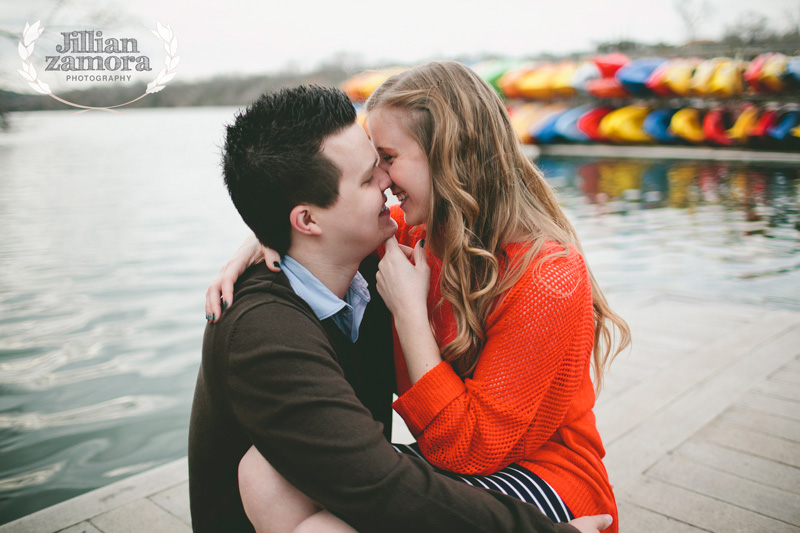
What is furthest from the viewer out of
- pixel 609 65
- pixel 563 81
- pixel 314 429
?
pixel 563 81

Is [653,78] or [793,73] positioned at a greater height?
[793,73]

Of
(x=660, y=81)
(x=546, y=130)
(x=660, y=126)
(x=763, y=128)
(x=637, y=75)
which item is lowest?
(x=546, y=130)

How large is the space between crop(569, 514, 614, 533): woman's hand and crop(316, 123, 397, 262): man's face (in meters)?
0.90

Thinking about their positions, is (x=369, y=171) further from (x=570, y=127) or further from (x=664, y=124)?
(x=570, y=127)

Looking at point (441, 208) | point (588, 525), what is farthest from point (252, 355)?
point (588, 525)

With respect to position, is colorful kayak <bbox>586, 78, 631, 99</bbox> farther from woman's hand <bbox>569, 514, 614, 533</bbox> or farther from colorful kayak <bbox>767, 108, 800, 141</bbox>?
woman's hand <bbox>569, 514, 614, 533</bbox>

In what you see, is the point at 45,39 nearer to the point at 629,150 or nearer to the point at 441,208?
the point at 441,208

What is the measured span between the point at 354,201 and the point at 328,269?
0.21 metres

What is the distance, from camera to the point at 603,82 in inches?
836

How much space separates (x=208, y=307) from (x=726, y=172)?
608 inches

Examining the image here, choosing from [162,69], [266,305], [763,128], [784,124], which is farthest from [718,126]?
[266,305]

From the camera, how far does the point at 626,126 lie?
20047mm

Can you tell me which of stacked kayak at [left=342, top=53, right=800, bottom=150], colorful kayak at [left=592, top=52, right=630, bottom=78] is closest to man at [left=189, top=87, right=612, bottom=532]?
stacked kayak at [left=342, top=53, right=800, bottom=150]

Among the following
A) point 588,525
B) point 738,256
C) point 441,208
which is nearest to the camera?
point 588,525
